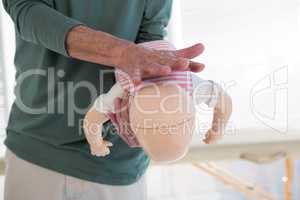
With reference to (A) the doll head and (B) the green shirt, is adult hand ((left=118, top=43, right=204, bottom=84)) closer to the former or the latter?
(A) the doll head

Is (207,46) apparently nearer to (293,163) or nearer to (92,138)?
(293,163)

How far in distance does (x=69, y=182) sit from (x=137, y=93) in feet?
0.88

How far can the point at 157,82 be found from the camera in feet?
1.84

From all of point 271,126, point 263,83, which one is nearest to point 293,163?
point 271,126

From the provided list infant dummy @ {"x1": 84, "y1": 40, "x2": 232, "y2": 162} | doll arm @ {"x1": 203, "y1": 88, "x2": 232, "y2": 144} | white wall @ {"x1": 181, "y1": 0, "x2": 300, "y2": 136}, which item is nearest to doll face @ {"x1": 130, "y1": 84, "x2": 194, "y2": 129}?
infant dummy @ {"x1": 84, "y1": 40, "x2": 232, "y2": 162}

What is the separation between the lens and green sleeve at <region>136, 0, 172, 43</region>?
0.76 meters

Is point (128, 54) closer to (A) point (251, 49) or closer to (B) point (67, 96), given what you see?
(B) point (67, 96)

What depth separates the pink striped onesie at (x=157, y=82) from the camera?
0.56m

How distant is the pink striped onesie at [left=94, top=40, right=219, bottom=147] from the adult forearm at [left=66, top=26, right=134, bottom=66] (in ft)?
0.17

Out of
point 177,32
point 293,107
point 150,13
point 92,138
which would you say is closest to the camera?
point 92,138

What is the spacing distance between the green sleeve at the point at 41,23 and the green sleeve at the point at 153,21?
215 mm

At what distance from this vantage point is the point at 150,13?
768mm

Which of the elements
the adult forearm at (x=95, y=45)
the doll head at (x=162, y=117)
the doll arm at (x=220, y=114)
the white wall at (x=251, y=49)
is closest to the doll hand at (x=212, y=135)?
the doll arm at (x=220, y=114)

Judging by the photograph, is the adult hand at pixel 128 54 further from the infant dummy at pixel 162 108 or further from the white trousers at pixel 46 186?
the white trousers at pixel 46 186
